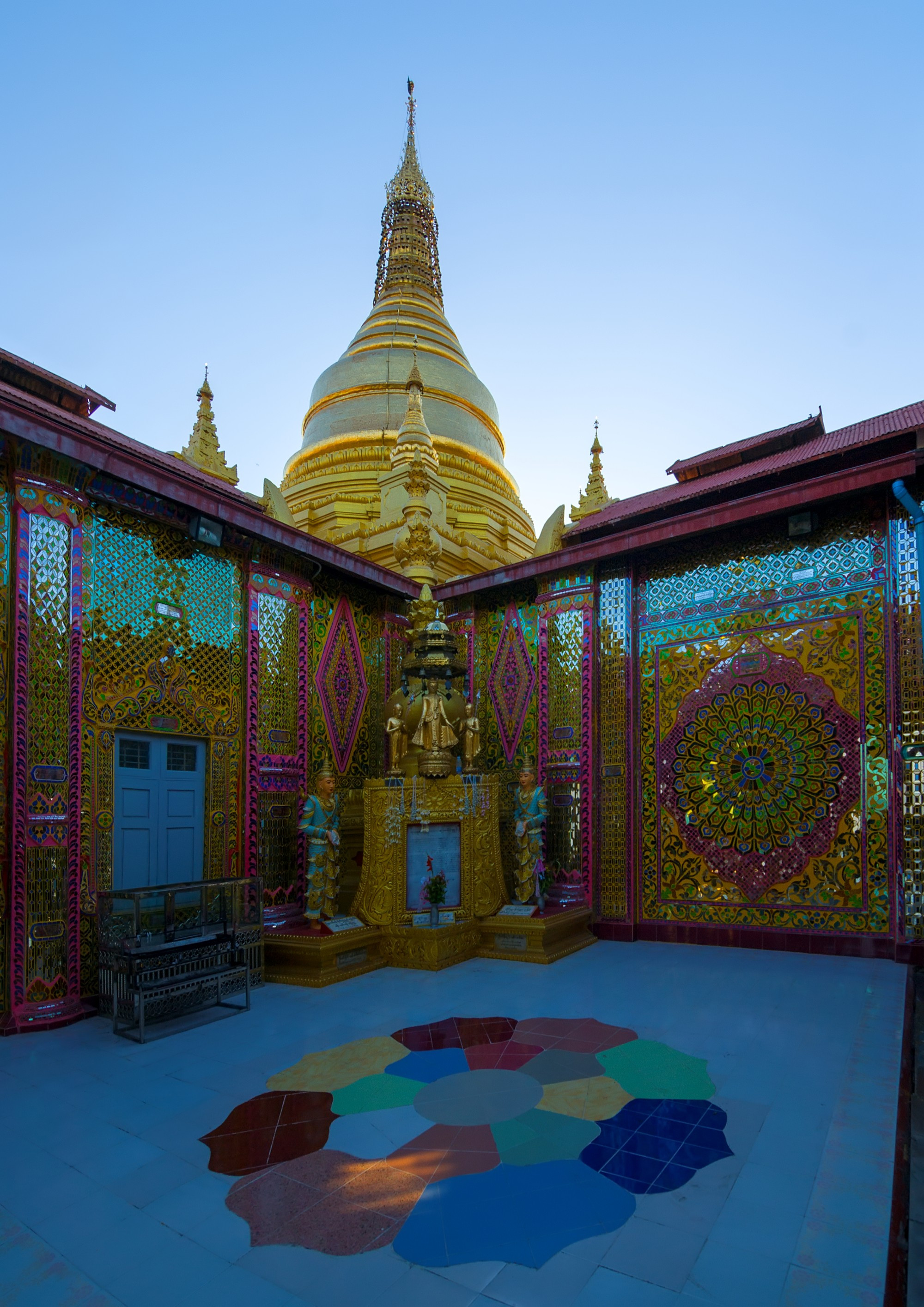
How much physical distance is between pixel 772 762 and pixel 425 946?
3.64m

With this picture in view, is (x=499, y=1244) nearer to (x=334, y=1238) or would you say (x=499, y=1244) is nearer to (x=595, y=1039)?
(x=334, y=1238)

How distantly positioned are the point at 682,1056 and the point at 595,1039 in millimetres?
551

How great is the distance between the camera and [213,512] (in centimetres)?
671

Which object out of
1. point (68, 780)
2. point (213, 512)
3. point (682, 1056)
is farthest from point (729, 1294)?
point (213, 512)

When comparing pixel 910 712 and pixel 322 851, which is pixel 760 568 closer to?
pixel 910 712

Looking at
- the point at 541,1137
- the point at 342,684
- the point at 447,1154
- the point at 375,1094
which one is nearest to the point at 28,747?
the point at 375,1094

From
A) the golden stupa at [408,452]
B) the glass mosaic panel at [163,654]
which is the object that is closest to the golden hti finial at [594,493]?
the golden stupa at [408,452]

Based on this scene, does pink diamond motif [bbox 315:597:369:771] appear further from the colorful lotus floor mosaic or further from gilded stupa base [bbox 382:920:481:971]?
the colorful lotus floor mosaic

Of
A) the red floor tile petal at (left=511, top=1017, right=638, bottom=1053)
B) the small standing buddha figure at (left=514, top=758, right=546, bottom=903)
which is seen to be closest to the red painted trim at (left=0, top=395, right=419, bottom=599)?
the small standing buddha figure at (left=514, top=758, right=546, bottom=903)

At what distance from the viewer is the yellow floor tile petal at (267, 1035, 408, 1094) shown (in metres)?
3.95

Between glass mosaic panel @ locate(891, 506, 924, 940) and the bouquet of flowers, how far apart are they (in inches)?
154

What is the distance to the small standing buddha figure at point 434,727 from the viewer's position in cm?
765

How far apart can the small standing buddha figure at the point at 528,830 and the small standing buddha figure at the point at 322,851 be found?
1.85 m

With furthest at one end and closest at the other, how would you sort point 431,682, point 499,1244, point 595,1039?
1. point 431,682
2. point 595,1039
3. point 499,1244
